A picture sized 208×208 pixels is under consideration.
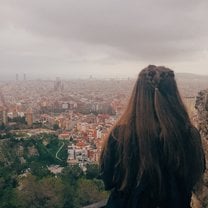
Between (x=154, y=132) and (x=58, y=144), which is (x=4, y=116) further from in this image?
(x=154, y=132)

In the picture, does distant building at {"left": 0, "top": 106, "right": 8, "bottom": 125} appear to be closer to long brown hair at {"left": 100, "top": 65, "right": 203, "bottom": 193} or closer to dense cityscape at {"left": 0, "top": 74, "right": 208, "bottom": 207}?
dense cityscape at {"left": 0, "top": 74, "right": 208, "bottom": 207}

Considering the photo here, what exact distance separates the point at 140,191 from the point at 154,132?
18 cm

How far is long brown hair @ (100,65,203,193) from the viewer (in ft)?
4.20

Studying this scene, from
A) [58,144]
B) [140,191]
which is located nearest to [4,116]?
[58,144]

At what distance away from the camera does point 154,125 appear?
1279mm

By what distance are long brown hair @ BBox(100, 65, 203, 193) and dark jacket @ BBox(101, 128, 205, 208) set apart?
0.02 metres

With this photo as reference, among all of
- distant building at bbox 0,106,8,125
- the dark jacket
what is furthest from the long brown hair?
distant building at bbox 0,106,8,125

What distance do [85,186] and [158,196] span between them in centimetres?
1147

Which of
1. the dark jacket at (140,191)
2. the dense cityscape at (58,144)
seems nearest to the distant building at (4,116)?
the dense cityscape at (58,144)

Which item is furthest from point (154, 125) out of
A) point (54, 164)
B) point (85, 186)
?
point (54, 164)

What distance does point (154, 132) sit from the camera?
4.19ft

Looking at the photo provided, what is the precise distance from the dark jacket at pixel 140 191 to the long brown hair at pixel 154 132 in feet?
0.06

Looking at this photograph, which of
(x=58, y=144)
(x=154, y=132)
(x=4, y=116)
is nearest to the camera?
(x=154, y=132)

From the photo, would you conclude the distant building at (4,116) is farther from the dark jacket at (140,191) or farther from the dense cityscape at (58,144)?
the dark jacket at (140,191)
